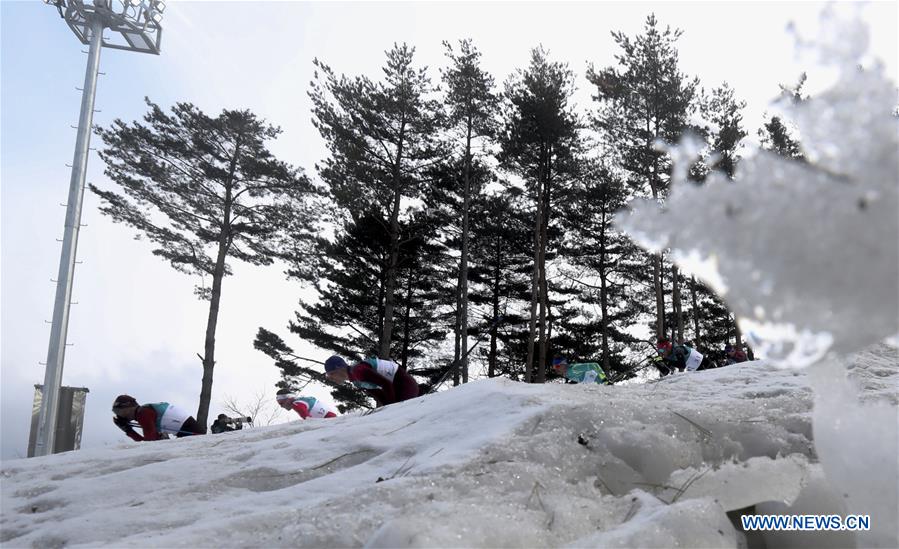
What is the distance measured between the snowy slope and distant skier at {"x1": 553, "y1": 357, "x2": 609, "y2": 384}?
283 inches

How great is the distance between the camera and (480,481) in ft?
5.95

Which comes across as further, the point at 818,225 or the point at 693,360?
the point at 693,360

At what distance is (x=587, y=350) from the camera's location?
20.8 m

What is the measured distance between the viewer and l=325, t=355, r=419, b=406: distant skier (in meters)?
6.76

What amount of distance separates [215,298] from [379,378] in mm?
10574

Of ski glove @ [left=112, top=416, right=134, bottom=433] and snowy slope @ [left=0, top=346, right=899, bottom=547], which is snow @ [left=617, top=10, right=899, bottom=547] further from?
ski glove @ [left=112, top=416, right=134, bottom=433]

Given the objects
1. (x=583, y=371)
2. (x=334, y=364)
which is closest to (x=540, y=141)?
(x=583, y=371)

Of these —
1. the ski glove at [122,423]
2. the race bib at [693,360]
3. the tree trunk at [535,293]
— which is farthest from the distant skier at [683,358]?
the ski glove at [122,423]

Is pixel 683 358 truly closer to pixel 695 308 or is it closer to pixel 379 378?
pixel 379 378

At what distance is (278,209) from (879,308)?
17341 millimetres

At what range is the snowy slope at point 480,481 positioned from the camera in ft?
5.11

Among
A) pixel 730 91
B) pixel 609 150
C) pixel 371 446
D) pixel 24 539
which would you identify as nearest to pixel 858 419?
pixel 371 446

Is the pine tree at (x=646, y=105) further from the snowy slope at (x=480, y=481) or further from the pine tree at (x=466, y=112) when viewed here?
the snowy slope at (x=480, y=481)

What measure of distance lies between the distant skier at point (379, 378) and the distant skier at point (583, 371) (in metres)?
4.39
